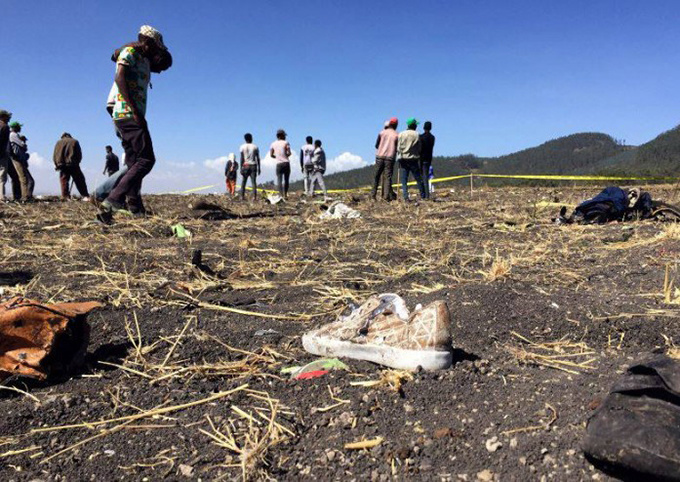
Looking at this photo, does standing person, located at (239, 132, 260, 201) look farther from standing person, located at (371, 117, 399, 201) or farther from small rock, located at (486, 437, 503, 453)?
small rock, located at (486, 437, 503, 453)

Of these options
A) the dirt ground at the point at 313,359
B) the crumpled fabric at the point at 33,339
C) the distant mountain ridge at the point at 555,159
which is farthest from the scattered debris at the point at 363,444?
the distant mountain ridge at the point at 555,159

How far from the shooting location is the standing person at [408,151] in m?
9.20

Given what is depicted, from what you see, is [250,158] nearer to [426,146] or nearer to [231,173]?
[426,146]

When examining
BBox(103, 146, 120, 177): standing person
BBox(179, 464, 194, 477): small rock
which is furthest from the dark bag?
BBox(103, 146, 120, 177): standing person

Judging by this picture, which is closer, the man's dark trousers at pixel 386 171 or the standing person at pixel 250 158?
the man's dark trousers at pixel 386 171

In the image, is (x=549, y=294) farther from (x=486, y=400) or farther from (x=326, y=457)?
(x=326, y=457)

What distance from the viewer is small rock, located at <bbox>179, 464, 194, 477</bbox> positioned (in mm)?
1270

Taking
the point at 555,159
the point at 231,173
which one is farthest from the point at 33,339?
the point at 555,159

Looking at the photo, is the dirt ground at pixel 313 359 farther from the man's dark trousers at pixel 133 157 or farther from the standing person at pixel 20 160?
the standing person at pixel 20 160

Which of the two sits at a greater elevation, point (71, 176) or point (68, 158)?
point (68, 158)

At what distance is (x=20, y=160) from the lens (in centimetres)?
977

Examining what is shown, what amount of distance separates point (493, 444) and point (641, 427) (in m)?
0.37

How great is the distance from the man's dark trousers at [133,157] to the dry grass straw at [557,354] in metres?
4.47

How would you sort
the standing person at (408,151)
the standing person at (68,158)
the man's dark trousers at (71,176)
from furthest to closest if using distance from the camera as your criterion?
the man's dark trousers at (71,176)
the standing person at (68,158)
the standing person at (408,151)
